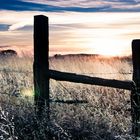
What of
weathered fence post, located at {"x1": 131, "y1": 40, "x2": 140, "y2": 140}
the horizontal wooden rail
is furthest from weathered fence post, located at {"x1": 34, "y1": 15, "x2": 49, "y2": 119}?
weathered fence post, located at {"x1": 131, "y1": 40, "x2": 140, "y2": 140}

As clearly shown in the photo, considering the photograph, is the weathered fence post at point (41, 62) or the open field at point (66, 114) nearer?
the open field at point (66, 114)

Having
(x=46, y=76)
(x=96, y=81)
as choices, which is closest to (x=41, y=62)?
(x=46, y=76)

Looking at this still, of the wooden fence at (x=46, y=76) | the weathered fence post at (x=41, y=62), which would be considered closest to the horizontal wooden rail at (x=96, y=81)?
the wooden fence at (x=46, y=76)

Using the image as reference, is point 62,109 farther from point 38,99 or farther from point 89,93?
point 89,93

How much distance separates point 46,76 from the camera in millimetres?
6164

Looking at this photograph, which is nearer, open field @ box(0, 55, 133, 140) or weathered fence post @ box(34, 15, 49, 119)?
open field @ box(0, 55, 133, 140)

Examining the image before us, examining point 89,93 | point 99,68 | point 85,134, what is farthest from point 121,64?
point 85,134

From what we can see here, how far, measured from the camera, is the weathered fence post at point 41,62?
6152 mm

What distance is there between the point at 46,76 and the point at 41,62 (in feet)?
0.68

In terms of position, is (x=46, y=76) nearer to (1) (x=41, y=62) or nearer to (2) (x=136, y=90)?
(1) (x=41, y=62)

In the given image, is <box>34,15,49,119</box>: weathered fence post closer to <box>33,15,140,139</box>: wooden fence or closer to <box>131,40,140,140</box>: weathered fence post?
<box>33,15,140,139</box>: wooden fence

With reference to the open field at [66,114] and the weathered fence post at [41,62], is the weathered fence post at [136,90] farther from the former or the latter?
the weathered fence post at [41,62]

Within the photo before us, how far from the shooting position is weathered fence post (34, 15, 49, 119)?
6.15m

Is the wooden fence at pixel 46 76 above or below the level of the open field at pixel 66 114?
above
